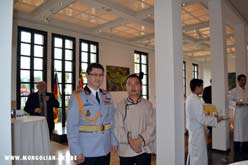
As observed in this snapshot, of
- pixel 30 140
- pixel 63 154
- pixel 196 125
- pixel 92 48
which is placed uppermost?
pixel 92 48

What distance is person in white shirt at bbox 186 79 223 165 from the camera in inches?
124

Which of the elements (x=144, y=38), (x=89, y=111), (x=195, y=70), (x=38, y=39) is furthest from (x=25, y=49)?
(x=195, y=70)

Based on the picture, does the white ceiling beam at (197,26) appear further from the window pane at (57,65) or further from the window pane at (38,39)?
the window pane at (38,39)

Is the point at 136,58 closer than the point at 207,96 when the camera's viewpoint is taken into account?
No

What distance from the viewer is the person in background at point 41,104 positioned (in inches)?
185

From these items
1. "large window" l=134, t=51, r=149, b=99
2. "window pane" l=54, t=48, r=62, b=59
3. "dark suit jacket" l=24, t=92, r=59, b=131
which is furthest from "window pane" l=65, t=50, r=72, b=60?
"large window" l=134, t=51, r=149, b=99

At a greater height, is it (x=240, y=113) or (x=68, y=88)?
(x=68, y=88)

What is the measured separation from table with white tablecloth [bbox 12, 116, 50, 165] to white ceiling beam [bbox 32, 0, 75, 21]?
14.1ft

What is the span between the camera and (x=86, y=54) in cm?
981

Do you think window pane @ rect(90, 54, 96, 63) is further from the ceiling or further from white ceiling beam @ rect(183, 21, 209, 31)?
white ceiling beam @ rect(183, 21, 209, 31)

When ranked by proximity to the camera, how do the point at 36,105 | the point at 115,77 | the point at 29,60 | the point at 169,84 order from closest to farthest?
the point at 169,84 < the point at 36,105 < the point at 29,60 < the point at 115,77

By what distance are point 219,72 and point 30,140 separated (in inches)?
165

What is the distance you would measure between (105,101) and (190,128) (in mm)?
1629

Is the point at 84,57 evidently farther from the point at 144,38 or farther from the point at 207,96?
the point at 207,96
